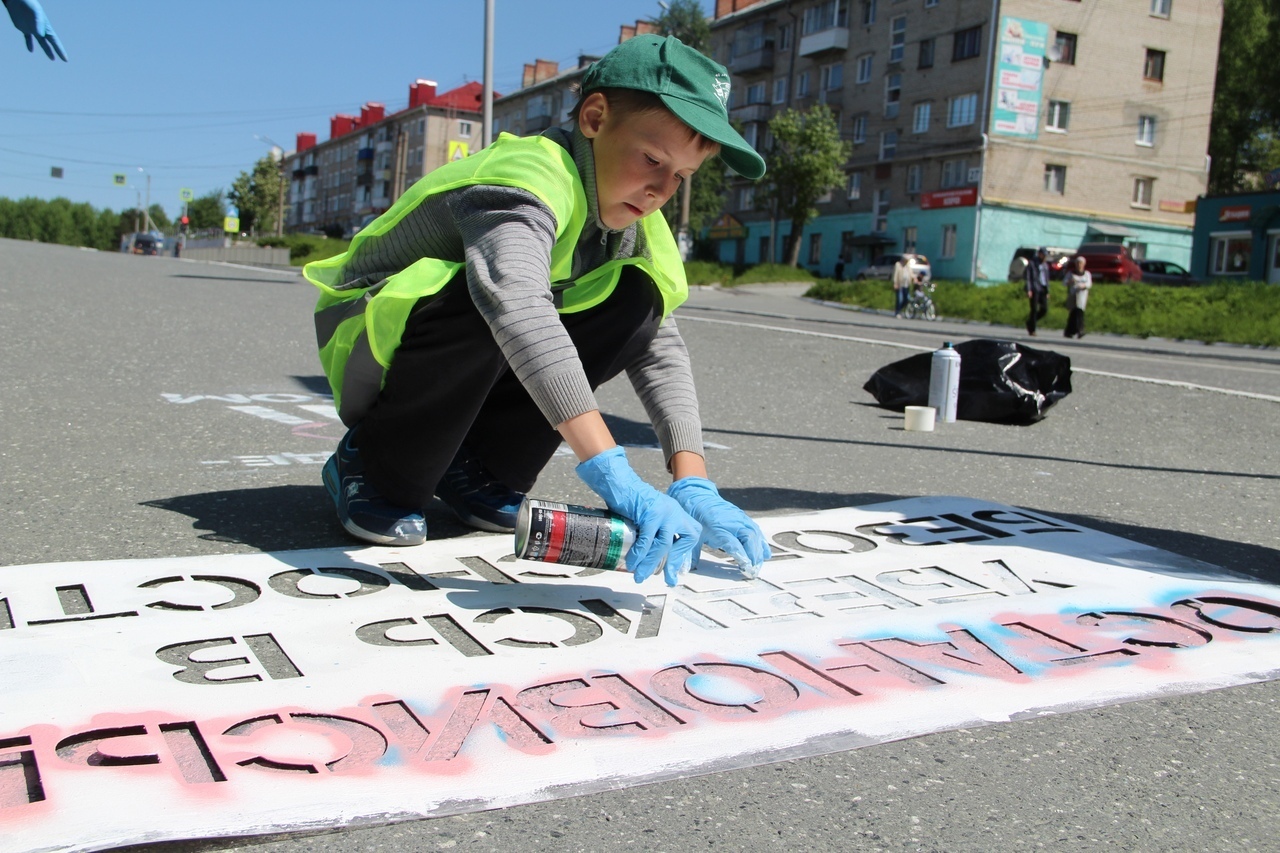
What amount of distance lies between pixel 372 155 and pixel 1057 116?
2603 inches

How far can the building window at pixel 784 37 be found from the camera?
2094 inches

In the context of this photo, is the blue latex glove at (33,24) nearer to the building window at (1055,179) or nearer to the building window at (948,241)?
the building window at (948,241)

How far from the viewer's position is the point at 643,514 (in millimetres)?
2170

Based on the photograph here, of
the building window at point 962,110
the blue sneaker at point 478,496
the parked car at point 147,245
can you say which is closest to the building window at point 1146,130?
the building window at point 962,110

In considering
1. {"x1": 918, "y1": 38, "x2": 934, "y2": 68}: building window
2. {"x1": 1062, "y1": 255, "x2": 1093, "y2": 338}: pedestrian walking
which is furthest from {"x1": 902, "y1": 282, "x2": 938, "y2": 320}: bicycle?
{"x1": 918, "y1": 38, "x2": 934, "y2": 68}: building window

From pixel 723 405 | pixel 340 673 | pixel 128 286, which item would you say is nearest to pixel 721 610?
pixel 340 673

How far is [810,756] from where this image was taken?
1.77 metres

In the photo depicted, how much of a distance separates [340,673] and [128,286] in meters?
12.3

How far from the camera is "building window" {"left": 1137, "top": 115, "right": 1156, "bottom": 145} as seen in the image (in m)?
43.2

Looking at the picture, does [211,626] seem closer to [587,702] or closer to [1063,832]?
[587,702]

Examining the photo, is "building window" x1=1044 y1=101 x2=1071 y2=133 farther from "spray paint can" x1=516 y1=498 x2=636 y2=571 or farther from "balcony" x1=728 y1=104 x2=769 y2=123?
"spray paint can" x1=516 y1=498 x2=636 y2=571

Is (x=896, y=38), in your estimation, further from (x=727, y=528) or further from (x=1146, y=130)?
(x=727, y=528)

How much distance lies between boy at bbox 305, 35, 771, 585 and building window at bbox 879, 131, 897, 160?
1798 inches

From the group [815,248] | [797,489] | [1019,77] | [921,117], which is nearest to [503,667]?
[797,489]
